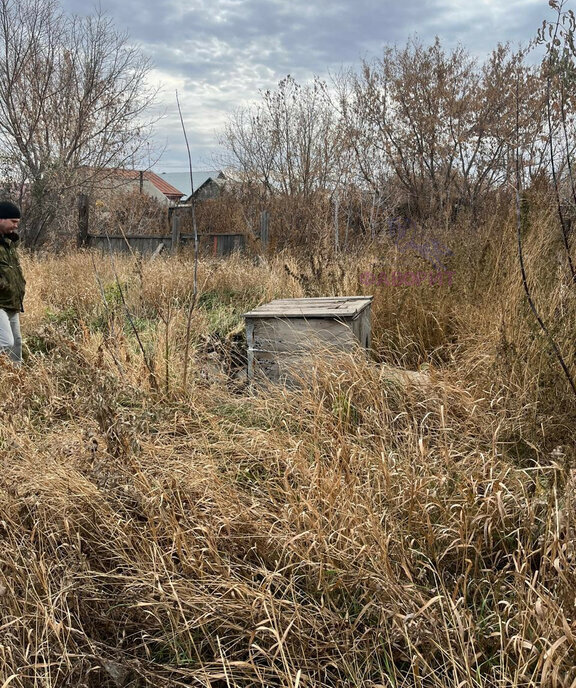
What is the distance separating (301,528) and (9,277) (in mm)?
3612

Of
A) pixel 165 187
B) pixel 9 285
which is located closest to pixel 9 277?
pixel 9 285

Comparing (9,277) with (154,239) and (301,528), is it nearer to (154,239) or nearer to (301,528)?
(301,528)

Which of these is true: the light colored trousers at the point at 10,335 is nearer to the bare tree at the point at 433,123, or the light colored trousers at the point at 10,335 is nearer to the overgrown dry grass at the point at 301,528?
the overgrown dry grass at the point at 301,528

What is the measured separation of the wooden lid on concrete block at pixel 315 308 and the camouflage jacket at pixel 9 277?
7.10 ft

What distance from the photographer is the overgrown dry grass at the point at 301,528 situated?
1612 mm

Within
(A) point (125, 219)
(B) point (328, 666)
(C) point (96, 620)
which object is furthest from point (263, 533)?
(A) point (125, 219)

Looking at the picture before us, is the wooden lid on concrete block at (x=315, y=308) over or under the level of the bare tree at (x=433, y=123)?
under

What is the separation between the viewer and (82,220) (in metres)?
11.2

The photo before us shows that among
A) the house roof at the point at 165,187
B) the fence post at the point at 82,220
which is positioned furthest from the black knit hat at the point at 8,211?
the house roof at the point at 165,187

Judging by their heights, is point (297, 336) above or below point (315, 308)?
below

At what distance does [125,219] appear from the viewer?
16844 mm

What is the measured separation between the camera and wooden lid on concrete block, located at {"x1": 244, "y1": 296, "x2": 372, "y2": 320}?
11.3ft

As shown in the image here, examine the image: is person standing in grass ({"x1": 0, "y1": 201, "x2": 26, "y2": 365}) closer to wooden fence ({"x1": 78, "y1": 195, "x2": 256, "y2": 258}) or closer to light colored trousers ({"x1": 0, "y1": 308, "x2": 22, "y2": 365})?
light colored trousers ({"x1": 0, "y1": 308, "x2": 22, "y2": 365})

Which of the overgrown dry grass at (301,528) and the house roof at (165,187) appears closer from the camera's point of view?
the overgrown dry grass at (301,528)
